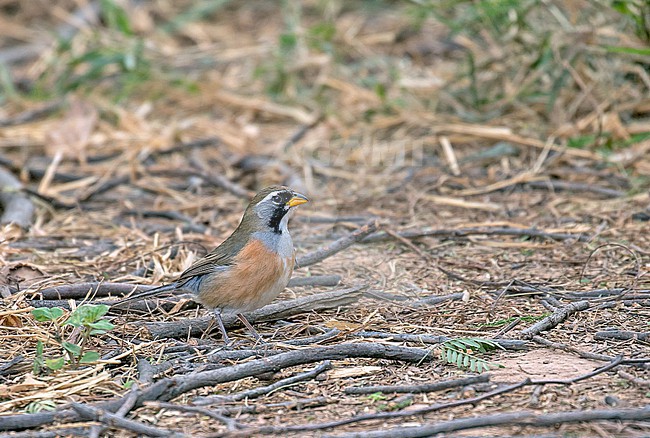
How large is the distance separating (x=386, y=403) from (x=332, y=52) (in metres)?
5.83

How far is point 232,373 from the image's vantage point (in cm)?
379

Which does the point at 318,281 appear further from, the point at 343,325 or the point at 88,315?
the point at 88,315

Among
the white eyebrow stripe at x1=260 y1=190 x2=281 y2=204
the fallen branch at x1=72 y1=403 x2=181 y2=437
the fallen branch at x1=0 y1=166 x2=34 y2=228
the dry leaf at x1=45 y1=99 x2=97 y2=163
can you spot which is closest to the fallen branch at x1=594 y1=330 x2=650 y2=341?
the white eyebrow stripe at x1=260 y1=190 x2=281 y2=204

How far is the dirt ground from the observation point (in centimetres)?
363

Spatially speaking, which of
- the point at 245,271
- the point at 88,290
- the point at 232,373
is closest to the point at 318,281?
the point at 245,271

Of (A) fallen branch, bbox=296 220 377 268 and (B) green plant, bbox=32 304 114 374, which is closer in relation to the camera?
(B) green plant, bbox=32 304 114 374

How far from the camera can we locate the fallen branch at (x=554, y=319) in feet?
13.7

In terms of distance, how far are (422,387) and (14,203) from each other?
3.77m

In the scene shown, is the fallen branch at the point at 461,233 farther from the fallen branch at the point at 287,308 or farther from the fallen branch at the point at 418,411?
the fallen branch at the point at 418,411

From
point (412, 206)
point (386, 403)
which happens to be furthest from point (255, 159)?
point (386, 403)

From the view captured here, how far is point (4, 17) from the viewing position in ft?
36.6

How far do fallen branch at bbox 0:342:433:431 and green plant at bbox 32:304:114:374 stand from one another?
1.13 ft

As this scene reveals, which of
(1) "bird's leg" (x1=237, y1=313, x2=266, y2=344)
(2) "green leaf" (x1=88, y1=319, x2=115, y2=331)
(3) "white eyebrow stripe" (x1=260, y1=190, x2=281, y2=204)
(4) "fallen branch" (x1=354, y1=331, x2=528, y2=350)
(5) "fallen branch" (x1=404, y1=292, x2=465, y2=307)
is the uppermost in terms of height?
(3) "white eyebrow stripe" (x1=260, y1=190, x2=281, y2=204)

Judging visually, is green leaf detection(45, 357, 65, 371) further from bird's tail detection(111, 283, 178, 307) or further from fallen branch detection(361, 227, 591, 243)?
fallen branch detection(361, 227, 591, 243)
